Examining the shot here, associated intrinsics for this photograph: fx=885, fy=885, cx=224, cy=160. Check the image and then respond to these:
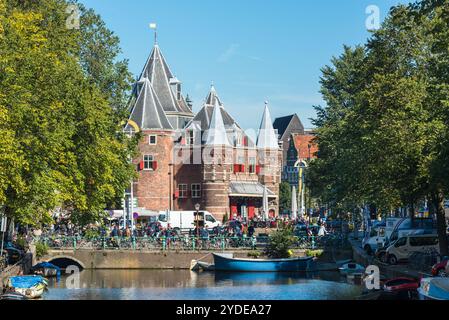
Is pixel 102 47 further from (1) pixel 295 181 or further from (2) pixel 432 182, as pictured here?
(1) pixel 295 181

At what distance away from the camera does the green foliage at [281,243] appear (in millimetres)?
62500

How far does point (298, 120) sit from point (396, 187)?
137 meters

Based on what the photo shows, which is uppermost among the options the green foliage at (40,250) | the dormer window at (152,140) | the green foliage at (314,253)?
the dormer window at (152,140)

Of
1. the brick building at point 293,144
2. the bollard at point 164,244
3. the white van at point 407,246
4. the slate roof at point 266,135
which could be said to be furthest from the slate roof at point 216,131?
the brick building at point 293,144

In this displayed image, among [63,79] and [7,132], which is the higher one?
[63,79]

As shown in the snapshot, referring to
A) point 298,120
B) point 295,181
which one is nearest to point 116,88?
point 295,181

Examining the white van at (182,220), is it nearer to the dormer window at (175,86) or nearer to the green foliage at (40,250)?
the green foliage at (40,250)

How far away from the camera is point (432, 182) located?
39.9 m

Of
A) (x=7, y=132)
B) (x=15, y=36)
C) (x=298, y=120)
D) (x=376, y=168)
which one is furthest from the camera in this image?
(x=298, y=120)

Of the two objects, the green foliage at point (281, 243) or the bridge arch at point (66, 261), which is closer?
the green foliage at point (281, 243)

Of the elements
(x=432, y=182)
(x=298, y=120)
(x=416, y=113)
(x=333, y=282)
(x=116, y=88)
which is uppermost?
(x=298, y=120)

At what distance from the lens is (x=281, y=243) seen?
62625mm

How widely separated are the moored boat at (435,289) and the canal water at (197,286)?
1070 cm

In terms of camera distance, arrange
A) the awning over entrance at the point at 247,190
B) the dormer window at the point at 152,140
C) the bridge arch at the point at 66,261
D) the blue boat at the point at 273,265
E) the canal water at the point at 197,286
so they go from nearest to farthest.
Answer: the canal water at the point at 197,286, the blue boat at the point at 273,265, the bridge arch at the point at 66,261, the dormer window at the point at 152,140, the awning over entrance at the point at 247,190
